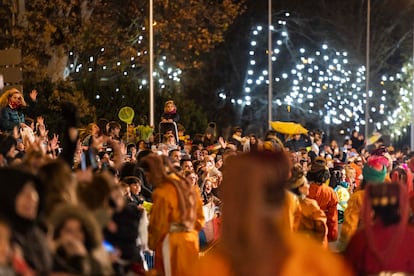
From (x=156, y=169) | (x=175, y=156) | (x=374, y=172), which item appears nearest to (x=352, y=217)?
(x=374, y=172)

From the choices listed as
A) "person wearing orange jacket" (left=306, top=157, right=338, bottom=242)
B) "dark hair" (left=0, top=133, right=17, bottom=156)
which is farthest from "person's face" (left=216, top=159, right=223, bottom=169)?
"dark hair" (left=0, top=133, right=17, bottom=156)

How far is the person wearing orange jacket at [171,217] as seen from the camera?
8.98 metres

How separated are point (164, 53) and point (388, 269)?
27.6 metres

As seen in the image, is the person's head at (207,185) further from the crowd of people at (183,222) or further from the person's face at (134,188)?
the crowd of people at (183,222)

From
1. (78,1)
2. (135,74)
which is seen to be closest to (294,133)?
(78,1)

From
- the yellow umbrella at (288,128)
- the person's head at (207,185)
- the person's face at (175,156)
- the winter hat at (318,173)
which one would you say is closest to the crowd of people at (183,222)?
the winter hat at (318,173)

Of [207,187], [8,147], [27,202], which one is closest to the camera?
[27,202]

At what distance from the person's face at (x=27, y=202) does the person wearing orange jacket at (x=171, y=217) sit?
3.42m

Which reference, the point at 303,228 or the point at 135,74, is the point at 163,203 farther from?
the point at 135,74

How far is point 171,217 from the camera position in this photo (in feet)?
29.8

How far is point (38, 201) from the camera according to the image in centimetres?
575

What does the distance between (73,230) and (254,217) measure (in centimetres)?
125

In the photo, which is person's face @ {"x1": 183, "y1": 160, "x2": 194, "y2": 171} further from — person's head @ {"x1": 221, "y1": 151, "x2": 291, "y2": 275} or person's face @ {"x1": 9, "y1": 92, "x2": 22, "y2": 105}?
person's head @ {"x1": 221, "y1": 151, "x2": 291, "y2": 275}

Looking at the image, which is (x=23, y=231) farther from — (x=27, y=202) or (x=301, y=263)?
(x=301, y=263)
